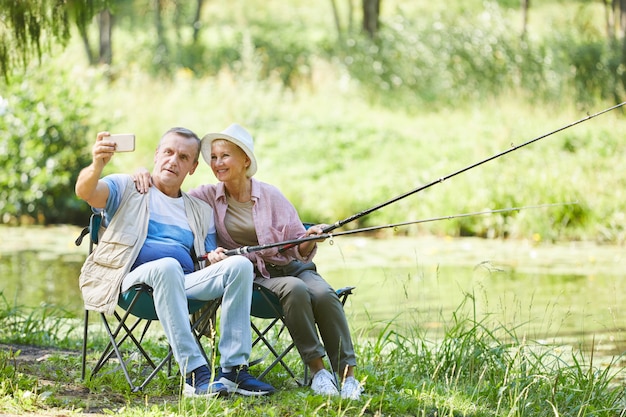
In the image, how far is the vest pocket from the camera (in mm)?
3443

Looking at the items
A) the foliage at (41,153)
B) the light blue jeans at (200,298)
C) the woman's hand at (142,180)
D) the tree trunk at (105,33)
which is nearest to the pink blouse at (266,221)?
the woman's hand at (142,180)

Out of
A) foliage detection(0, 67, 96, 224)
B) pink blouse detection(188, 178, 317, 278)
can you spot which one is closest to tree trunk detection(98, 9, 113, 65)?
foliage detection(0, 67, 96, 224)

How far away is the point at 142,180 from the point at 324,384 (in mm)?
1064

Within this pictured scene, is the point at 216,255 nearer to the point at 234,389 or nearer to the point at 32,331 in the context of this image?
the point at 234,389

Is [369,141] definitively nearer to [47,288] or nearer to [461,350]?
[47,288]

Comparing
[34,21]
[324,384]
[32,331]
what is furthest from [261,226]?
[32,331]

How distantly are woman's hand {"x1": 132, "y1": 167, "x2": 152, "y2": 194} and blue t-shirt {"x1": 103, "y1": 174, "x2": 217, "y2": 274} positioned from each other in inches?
1.6

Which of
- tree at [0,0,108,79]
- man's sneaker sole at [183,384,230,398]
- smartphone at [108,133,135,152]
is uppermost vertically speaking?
tree at [0,0,108,79]

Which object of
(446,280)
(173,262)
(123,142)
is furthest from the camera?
(446,280)

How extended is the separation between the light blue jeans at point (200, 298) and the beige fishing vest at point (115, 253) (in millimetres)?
86

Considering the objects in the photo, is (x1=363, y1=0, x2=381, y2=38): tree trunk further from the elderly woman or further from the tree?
the elderly woman

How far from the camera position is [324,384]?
3324mm

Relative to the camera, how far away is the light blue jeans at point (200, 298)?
3232 millimetres

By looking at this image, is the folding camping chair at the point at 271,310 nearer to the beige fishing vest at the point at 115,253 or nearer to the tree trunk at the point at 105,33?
the beige fishing vest at the point at 115,253
